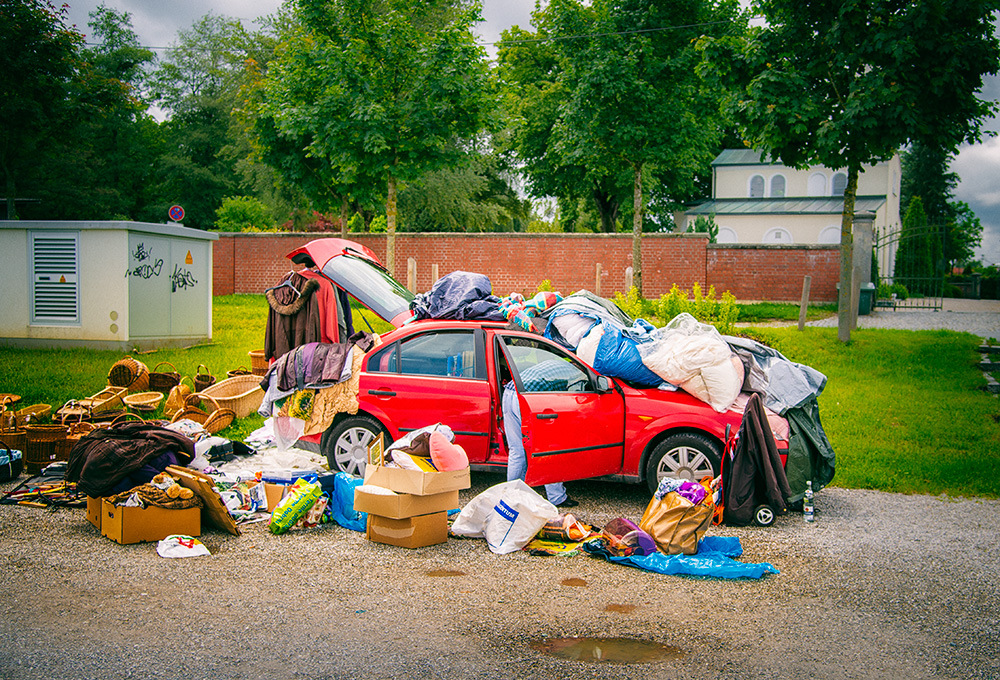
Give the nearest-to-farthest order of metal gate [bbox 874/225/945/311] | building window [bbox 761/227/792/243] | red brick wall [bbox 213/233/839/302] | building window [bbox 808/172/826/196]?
red brick wall [bbox 213/233/839/302] → metal gate [bbox 874/225/945/311] → building window [bbox 761/227/792/243] → building window [bbox 808/172/826/196]

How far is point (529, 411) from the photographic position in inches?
255

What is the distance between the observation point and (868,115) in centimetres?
1308

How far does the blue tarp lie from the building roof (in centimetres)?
4138

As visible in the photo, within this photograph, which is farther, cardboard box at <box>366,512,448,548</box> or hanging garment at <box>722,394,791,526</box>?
hanging garment at <box>722,394,791,526</box>

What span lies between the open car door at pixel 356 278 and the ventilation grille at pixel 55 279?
7.46 m

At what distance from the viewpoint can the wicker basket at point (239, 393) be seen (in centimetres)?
987

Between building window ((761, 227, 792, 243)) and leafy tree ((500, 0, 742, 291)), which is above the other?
leafy tree ((500, 0, 742, 291))

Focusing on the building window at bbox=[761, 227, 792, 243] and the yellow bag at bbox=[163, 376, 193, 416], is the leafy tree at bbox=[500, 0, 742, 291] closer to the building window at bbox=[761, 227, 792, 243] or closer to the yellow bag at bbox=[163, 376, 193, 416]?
the yellow bag at bbox=[163, 376, 193, 416]

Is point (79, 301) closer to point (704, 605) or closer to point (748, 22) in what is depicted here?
point (704, 605)

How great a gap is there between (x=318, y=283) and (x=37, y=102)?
44.3 feet

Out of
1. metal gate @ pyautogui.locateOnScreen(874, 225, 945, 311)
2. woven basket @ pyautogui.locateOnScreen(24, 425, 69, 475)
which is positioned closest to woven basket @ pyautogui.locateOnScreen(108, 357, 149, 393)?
woven basket @ pyautogui.locateOnScreen(24, 425, 69, 475)

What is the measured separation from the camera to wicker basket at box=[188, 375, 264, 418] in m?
9.87

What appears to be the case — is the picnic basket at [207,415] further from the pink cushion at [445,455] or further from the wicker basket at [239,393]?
the pink cushion at [445,455]

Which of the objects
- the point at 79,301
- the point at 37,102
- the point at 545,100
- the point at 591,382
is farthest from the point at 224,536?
the point at 545,100
